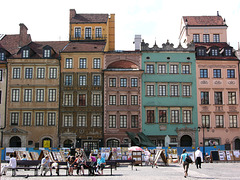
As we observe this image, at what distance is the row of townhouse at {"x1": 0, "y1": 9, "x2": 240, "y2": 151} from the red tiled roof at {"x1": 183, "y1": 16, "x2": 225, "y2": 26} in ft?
20.7

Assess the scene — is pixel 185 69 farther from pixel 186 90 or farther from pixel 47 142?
pixel 47 142

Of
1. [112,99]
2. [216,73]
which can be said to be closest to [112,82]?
[112,99]

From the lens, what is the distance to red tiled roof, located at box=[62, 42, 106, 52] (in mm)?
47094

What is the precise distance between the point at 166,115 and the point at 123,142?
20.4 ft

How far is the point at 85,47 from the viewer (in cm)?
4766

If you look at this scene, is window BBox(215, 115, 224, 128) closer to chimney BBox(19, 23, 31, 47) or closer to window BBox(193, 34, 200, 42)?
window BBox(193, 34, 200, 42)

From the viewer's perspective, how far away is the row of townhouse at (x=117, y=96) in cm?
4506

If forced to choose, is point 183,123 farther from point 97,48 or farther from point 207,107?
point 97,48

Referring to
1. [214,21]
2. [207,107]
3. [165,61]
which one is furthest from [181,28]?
[207,107]

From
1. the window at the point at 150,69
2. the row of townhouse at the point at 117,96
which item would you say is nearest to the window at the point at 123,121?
the row of townhouse at the point at 117,96

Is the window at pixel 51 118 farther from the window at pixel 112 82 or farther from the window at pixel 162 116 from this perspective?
the window at pixel 162 116

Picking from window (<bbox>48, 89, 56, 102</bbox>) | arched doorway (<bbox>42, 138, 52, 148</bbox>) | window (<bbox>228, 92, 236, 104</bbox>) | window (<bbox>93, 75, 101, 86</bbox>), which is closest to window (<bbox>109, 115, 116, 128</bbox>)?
window (<bbox>93, 75, 101, 86</bbox>)

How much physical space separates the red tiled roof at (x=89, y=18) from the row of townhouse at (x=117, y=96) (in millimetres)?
5220

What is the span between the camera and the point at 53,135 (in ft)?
148
